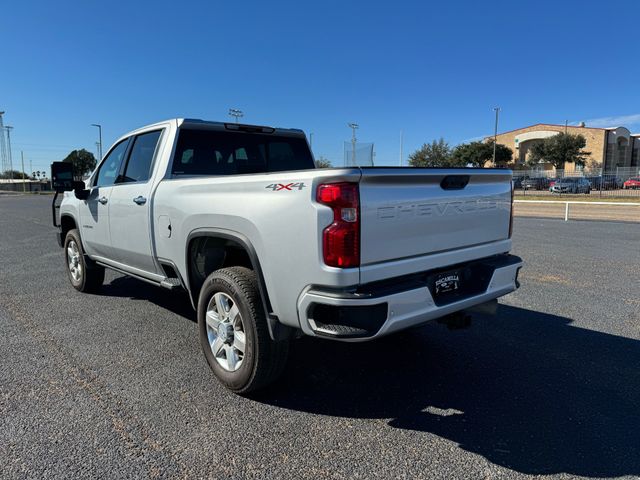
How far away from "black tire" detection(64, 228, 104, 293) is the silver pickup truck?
1552 mm

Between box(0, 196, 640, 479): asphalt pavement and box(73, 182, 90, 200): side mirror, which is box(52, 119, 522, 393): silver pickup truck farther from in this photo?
box(73, 182, 90, 200): side mirror

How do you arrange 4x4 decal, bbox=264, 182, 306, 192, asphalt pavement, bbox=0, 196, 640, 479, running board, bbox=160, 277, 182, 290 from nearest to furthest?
asphalt pavement, bbox=0, 196, 640, 479, 4x4 decal, bbox=264, 182, 306, 192, running board, bbox=160, 277, 182, 290

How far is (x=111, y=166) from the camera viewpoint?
17.7ft

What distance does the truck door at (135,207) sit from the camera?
4340 mm

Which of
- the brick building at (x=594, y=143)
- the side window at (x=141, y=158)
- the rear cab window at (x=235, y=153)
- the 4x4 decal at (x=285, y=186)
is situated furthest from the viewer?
the brick building at (x=594, y=143)

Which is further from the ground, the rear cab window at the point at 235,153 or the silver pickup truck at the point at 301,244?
the rear cab window at the point at 235,153

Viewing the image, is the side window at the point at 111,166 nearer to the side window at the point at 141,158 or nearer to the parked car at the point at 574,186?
the side window at the point at 141,158

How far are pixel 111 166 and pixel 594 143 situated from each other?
80.1 m

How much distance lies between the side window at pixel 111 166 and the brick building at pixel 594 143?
72255mm

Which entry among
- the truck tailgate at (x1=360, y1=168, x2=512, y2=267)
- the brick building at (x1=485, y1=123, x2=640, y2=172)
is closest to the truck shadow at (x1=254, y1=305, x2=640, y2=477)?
the truck tailgate at (x1=360, y1=168, x2=512, y2=267)

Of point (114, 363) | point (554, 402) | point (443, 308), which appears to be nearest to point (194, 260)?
point (114, 363)

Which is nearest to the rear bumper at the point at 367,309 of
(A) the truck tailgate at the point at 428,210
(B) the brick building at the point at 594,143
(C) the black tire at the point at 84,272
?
(A) the truck tailgate at the point at 428,210

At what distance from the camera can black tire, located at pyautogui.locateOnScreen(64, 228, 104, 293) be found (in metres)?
5.93

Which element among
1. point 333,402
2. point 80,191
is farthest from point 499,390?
point 80,191
